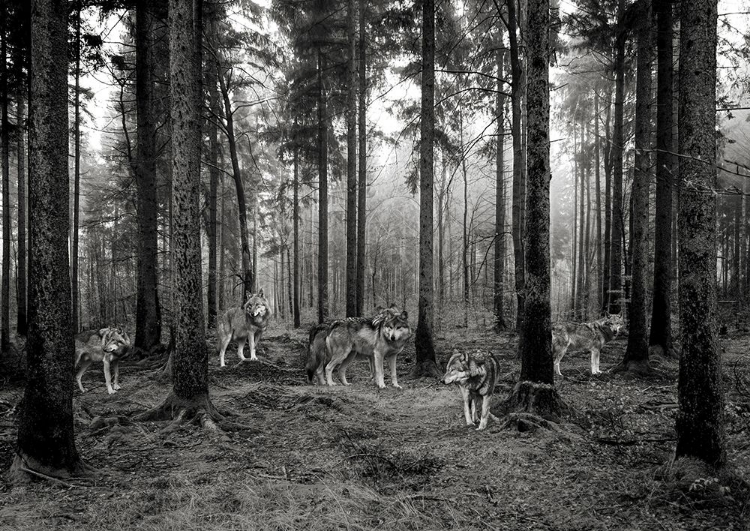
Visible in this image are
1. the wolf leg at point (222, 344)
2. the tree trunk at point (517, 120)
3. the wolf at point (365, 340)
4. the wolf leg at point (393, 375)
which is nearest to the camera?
the wolf leg at point (393, 375)

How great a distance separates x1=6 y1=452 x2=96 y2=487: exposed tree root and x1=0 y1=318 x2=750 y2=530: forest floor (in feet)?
0.41

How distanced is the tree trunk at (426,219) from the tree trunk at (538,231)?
15.2ft

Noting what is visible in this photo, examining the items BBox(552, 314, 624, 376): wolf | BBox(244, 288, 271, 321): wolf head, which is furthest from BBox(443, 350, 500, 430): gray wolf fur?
BBox(244, 288, 271, 321): wolf head

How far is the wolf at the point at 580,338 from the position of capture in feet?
38.3

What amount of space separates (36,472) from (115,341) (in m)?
5.78

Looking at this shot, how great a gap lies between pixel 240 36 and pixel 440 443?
1686 centimetres

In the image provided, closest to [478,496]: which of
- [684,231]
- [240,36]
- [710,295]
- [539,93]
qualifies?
[710,295]

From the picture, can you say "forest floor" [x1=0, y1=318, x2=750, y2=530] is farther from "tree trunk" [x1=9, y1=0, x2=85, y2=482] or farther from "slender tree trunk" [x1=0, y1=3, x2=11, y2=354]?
"slender tree trunk" [x1=0, y1=3, x2=11, y2=354]

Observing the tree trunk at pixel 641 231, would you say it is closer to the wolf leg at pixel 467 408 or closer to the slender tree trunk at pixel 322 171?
the wolf leg at pixel 467 408

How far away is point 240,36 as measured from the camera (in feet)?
59.1

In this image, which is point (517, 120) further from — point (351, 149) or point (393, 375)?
point (393, 375)

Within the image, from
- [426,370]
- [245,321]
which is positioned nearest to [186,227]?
[426,370]

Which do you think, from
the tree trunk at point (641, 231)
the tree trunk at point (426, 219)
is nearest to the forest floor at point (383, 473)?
the tree trunk at point (641, 231)

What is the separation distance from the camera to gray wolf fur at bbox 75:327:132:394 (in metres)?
10.2
